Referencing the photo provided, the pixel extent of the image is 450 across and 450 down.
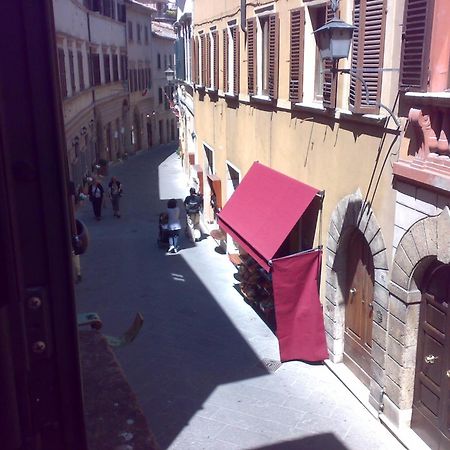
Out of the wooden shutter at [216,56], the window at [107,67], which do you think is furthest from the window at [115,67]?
the wooden shutter at [216,56]

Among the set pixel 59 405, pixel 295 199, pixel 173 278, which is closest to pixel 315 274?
pixel 295 199

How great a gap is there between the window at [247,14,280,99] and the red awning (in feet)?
5.23

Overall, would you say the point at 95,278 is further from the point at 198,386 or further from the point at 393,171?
the point at 393,171

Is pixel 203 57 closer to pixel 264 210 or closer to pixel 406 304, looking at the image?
pixel 264 210

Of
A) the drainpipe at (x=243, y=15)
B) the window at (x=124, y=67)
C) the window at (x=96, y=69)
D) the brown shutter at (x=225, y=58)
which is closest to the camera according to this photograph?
the drainpipe at (x=243, y=15)

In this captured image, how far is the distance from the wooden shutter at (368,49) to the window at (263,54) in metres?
3.34

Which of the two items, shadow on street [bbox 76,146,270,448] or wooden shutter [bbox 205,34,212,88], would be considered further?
wooden shutter [bbox 205,34,212,88]

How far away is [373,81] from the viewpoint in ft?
23.9

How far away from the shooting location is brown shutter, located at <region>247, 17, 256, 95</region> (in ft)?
40.5

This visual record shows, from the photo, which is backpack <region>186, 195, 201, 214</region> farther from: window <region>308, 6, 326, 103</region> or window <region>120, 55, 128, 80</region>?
window <region>120, 55, 128, 80</region>

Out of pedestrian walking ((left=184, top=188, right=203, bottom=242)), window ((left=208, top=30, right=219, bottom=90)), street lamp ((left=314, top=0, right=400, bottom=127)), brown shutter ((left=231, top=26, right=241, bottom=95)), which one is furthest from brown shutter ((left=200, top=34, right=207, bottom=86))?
street lamp ((left=314, top=0, right=400, bottom=127))

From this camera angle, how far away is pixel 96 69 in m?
29.5

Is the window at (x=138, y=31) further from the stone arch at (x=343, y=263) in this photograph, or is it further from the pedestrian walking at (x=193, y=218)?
the stone arch at (x=343, y=263)

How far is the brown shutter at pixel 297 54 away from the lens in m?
9.53
